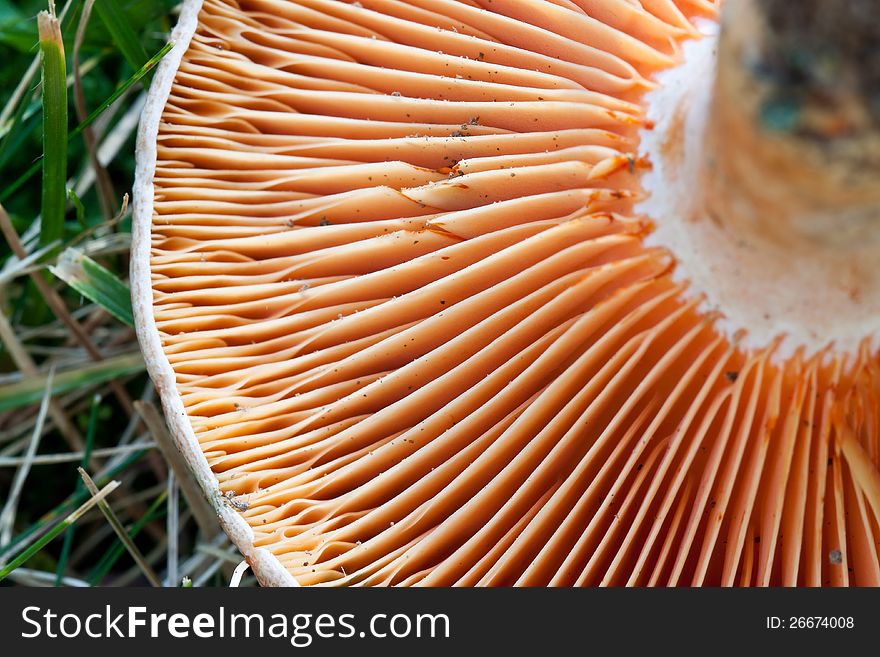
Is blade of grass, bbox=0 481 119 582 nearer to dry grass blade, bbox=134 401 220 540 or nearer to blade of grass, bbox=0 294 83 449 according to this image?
dry grass blade, bbox=134 401 220 540

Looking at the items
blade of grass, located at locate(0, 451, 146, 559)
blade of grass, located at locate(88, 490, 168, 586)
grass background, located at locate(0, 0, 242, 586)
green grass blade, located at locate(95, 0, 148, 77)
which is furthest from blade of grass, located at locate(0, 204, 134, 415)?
green grass blade, located at locate(95, 0, 148, 77)

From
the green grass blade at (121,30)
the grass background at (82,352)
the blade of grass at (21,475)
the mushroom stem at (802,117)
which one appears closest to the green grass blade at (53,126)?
the grass background at (82,352)

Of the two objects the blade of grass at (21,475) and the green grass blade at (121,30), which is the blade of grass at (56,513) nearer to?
the blade of grass at (21,475)

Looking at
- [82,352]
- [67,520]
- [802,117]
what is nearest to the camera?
[802,117]

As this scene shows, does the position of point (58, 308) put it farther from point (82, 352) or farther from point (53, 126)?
point (53, 126)

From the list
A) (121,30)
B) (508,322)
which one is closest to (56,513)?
(121,30)

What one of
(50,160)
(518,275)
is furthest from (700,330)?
(50,160)
